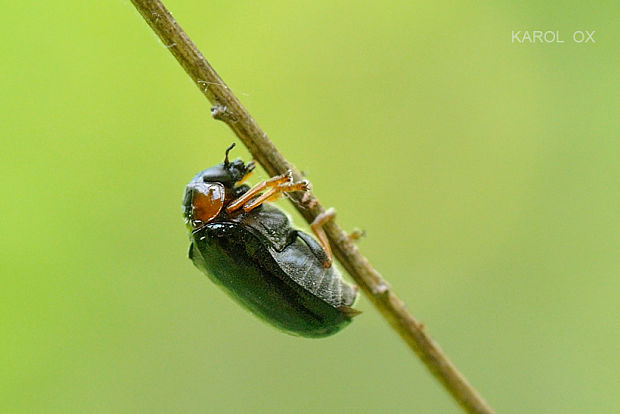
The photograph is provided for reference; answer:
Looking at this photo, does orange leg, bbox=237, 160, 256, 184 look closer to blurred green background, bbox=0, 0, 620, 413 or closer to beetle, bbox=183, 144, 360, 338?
beetle, bbox=183, 144, 360, 338

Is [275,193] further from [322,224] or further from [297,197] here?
[322,224]

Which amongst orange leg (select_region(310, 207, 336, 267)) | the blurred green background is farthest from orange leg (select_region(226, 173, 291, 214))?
the blurred green background

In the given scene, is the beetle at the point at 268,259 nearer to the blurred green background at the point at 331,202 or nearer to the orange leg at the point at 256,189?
the orange leg at the point at 256,189

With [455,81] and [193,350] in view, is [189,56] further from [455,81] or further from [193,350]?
[455,81]

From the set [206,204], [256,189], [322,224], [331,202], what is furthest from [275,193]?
[331,202]

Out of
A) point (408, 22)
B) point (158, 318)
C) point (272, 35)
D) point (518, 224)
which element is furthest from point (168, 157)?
point (518, 224)

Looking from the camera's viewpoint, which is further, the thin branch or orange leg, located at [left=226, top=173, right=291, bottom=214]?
orange leg, located at [left=226, top=173, right=291, bottom=214]
